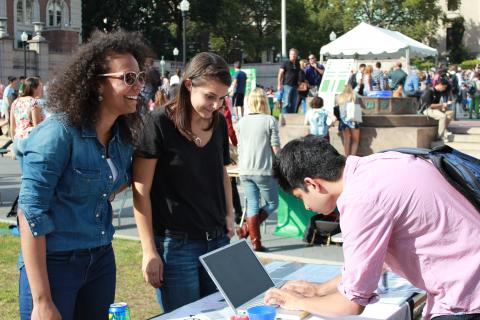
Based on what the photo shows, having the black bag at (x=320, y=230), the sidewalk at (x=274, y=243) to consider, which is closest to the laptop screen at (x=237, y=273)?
the sidewalk at (x=274, y=243)

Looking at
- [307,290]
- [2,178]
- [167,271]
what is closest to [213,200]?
[167,271]

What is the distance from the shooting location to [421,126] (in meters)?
15.2

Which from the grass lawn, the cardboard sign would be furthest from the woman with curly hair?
the cardboard sign

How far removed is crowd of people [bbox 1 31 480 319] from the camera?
2350 millimetres

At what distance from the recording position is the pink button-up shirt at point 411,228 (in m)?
Result: 2.31

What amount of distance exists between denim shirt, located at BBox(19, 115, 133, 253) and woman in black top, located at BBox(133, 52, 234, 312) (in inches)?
17.2

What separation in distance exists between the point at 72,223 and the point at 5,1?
189ft

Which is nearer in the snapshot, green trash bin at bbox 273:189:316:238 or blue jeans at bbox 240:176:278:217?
blue jeans at bbox 240:176:278:217

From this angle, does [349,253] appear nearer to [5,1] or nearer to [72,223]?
[72,223]

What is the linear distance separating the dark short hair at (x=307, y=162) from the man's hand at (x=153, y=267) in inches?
41.6

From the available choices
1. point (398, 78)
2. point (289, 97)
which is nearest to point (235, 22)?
point (398, 78)

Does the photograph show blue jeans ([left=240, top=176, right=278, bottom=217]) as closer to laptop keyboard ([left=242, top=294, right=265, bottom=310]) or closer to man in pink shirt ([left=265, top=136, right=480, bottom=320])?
laptop keyboard ([left=242, top=294, right=265, bottom=310])

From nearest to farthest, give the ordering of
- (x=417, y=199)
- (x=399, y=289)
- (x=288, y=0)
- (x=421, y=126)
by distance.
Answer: (x=417, y=199) < (x=399, y=289) < (x=421, y=126) < (x=288, y=0)

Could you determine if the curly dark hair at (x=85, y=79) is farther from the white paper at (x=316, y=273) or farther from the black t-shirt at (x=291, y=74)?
the black t-shirt at (x=291, y=74)
